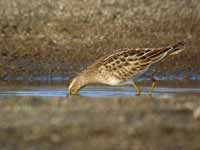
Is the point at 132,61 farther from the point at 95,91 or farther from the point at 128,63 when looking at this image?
the point at 95,91

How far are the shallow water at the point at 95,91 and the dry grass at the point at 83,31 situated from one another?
1.74 m

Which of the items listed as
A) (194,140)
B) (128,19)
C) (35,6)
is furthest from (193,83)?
(194,140)

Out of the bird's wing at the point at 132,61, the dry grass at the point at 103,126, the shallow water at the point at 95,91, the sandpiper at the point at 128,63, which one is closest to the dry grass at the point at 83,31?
the shallow water at the point at 95,91

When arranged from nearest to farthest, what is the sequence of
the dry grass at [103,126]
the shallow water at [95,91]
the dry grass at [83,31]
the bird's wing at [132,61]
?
1. the dry grass at [103,126]
2. the bird's wing at [132,61]
3. the shallow water at [95,91]
4. the dry grass at [83,31]

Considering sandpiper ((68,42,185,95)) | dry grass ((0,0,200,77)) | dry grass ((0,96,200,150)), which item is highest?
dry grass ((0,96,200,150))

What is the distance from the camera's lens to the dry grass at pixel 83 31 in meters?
18.3

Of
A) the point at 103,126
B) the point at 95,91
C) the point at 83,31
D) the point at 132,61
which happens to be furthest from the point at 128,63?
the point at 83,31

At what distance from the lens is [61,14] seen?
799 inches

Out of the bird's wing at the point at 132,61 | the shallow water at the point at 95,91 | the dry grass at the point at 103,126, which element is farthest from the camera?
the shallow water at the point at 95,91

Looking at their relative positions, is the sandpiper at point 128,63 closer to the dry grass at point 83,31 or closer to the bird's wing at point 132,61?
the bird's wing at point 132,61

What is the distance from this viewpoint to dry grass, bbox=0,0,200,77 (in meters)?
18.3

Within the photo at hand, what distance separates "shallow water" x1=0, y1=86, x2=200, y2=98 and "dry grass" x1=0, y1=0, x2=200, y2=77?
5.72ft

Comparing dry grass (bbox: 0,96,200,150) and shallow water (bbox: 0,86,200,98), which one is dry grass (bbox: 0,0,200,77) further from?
dry grass (bbox: 0,96,200,150)

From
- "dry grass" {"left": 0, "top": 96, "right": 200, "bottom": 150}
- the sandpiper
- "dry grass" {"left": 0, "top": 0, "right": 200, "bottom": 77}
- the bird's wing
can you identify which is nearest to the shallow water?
the sandpiper
